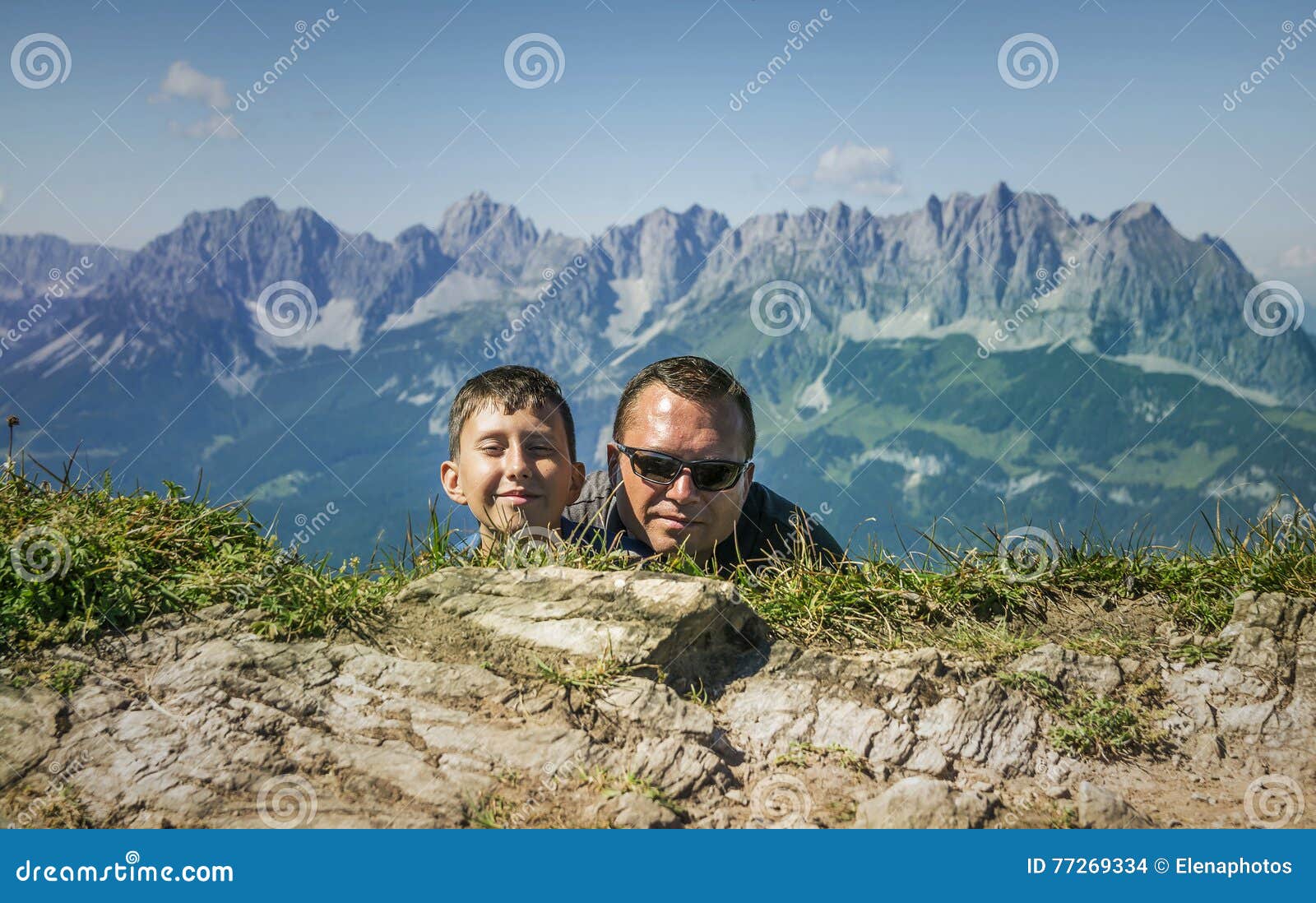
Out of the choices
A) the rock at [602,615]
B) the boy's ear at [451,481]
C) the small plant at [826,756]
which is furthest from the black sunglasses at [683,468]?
the small plant at [826,756]

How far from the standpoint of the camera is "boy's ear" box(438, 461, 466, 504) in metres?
6.57

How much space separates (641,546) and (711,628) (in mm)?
1310

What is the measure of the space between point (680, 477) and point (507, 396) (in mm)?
1247

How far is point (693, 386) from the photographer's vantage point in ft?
21.0

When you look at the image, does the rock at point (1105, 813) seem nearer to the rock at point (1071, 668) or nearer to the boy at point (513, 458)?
the rock at point (1071, 668)

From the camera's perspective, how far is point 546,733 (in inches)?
179

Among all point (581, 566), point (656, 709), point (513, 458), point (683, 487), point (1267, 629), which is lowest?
point (656, 709)

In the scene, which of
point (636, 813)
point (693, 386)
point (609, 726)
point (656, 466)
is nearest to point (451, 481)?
point (656, 466)

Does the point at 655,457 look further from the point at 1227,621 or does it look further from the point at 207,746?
the point at 1227,621

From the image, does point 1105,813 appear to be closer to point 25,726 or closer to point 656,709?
point 656,709

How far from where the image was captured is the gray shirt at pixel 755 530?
6.36 meters

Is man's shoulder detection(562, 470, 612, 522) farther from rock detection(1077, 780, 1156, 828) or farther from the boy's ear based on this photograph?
rock detection(1077, 780, 1156, 828)

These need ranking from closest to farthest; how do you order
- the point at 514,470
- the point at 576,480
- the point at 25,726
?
the point at 25,726 < the point at 514,470 < the point at 576,480

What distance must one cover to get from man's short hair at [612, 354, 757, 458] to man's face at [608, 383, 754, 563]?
0.19 feet
